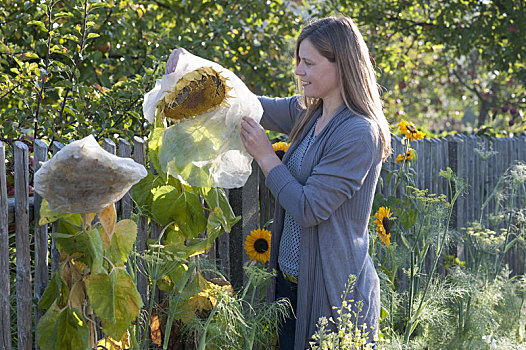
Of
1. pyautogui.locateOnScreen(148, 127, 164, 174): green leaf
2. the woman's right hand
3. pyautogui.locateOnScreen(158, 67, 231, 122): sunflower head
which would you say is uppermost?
the woman's right hand

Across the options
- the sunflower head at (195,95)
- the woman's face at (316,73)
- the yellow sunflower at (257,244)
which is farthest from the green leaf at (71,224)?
the yellow sunflower at (257,244)

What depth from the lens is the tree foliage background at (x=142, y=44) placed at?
323cm

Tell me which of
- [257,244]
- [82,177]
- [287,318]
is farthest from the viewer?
[257,244]

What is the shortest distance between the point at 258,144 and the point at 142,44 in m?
2.35

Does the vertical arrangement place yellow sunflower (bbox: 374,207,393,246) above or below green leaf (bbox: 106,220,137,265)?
below

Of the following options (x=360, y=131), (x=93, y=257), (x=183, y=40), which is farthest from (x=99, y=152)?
(x=183, y=40)

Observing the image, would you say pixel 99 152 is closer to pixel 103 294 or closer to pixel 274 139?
pixel 103 294

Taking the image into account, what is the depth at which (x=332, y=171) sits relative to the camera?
91.7 inches

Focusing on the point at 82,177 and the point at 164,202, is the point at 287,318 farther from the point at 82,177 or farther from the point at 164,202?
the point at 82,177

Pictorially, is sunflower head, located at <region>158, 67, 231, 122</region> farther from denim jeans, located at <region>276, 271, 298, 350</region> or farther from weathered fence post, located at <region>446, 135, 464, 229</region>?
weathered fence post, located at <region>446, 135, 464, 229</region>

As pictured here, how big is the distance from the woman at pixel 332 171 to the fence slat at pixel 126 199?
506 millimetres

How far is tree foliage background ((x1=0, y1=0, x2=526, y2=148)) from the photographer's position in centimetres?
323

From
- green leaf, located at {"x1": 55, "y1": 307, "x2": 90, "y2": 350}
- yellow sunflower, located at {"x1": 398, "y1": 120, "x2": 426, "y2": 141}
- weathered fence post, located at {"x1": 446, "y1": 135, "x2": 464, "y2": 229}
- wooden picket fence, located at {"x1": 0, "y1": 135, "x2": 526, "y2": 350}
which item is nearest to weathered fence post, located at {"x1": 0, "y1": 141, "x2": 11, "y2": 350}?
wooden picket fence, located at {"x1": 0, "y1": 135, "x2": 526, "y2": 350}

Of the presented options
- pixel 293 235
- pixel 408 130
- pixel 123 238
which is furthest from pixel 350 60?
pixel 408 130
